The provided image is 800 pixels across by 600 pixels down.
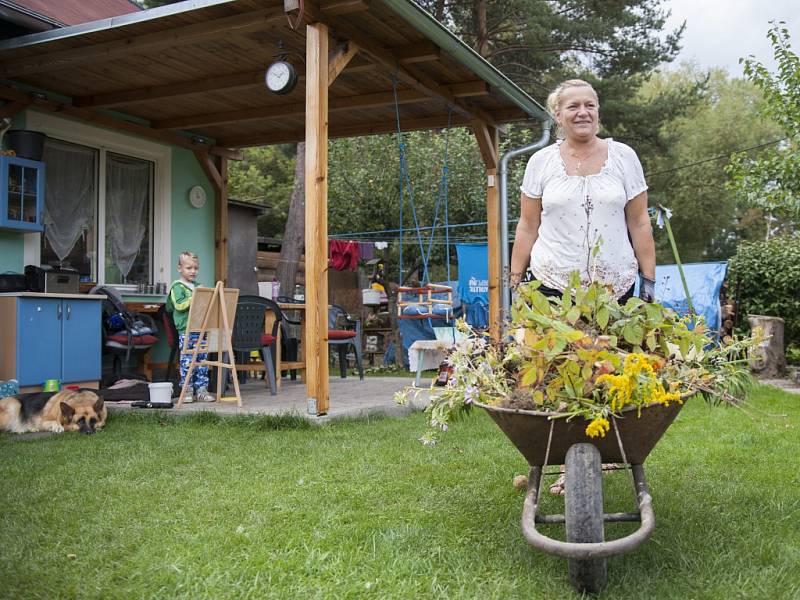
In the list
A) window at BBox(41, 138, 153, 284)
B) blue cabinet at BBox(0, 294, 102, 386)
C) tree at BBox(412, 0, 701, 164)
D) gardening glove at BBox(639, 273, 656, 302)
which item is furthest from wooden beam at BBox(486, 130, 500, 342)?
tree at BBox(412, 0, 701, 164)

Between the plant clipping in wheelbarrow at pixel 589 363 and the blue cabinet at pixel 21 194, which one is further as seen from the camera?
the blue cabinet at pixel 21 194

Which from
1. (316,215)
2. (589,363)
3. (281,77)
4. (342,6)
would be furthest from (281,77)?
(589,363)

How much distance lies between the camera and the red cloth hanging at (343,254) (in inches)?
496

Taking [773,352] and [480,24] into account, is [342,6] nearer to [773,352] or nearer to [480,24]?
[773,352]

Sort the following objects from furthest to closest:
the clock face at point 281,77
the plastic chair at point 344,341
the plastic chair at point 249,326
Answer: the plastic chair at point 344,341 < the plastic chair at point 249,326 < the clock face at point 281,77

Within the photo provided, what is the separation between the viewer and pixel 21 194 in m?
6.54

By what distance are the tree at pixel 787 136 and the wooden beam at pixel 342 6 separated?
16.1 ft

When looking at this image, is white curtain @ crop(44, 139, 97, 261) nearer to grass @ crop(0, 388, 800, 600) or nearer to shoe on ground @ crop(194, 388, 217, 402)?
shoe on ground @ crop(194, 388, 217, 402)

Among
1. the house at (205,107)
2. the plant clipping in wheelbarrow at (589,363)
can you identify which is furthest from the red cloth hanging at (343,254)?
the plant clipping in wheelbarrow at (589,363)

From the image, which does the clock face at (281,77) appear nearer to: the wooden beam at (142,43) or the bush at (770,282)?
the wooden beam at (142,43)

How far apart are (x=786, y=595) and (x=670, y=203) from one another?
24760 mm

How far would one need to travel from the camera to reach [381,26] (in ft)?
18.0

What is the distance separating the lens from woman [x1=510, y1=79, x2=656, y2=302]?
2.78m

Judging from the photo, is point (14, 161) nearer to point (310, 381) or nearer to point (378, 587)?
point (310, 381)
